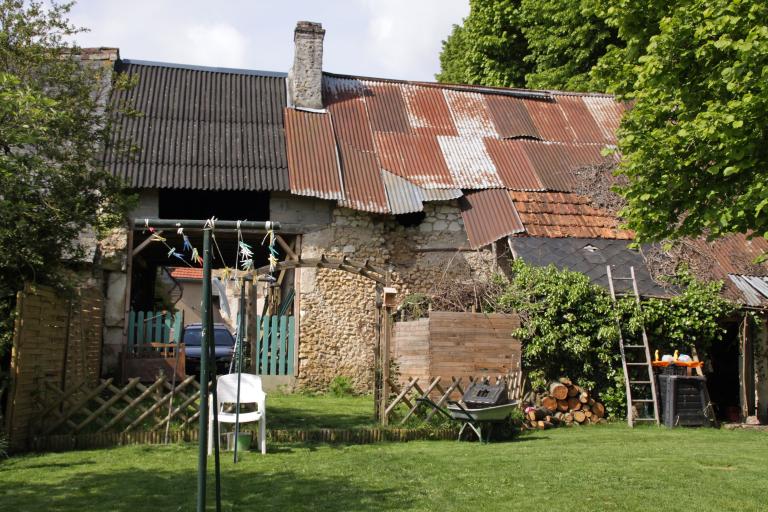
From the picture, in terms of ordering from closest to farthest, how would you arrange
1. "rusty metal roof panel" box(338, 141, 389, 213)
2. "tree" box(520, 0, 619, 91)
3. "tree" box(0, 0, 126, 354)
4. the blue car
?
1. "tree" box(0, 0, 126, 354)
2. "rusty metal roof panel" box(338, 141, 389, 213)
3. the blue car
4. "tree" box(520, 0, 619, 91)

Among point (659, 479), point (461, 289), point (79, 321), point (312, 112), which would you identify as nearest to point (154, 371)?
point (79, 321)

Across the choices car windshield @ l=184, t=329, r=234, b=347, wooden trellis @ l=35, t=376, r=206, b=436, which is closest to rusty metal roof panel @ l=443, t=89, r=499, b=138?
car windshield @ l=184, t=329, r=234, b=347

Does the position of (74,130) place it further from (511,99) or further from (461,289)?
(511,99)

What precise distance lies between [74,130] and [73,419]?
11.8 feet

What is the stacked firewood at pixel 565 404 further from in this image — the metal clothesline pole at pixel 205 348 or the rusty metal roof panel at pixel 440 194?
the metal clothesline pole at pixel 205 348

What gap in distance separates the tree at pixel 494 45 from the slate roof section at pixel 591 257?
1223cm

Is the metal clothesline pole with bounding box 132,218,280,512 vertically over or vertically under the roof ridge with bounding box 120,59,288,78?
under

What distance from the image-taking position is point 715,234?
9.45 meters

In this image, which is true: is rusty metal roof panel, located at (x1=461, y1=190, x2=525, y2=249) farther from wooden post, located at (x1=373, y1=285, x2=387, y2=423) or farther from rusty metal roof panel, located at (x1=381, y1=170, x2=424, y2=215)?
wooden post, located at (x1=373, y1=285, x2=387, y2=423)

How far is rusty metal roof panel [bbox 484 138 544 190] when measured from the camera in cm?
1772

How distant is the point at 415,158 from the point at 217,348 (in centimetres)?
642

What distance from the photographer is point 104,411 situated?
9664 millimetres

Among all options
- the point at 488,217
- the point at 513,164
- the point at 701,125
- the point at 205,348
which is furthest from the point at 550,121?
the point at 205,348

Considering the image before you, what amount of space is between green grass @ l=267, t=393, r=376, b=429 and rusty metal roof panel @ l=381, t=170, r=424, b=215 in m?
3.97
